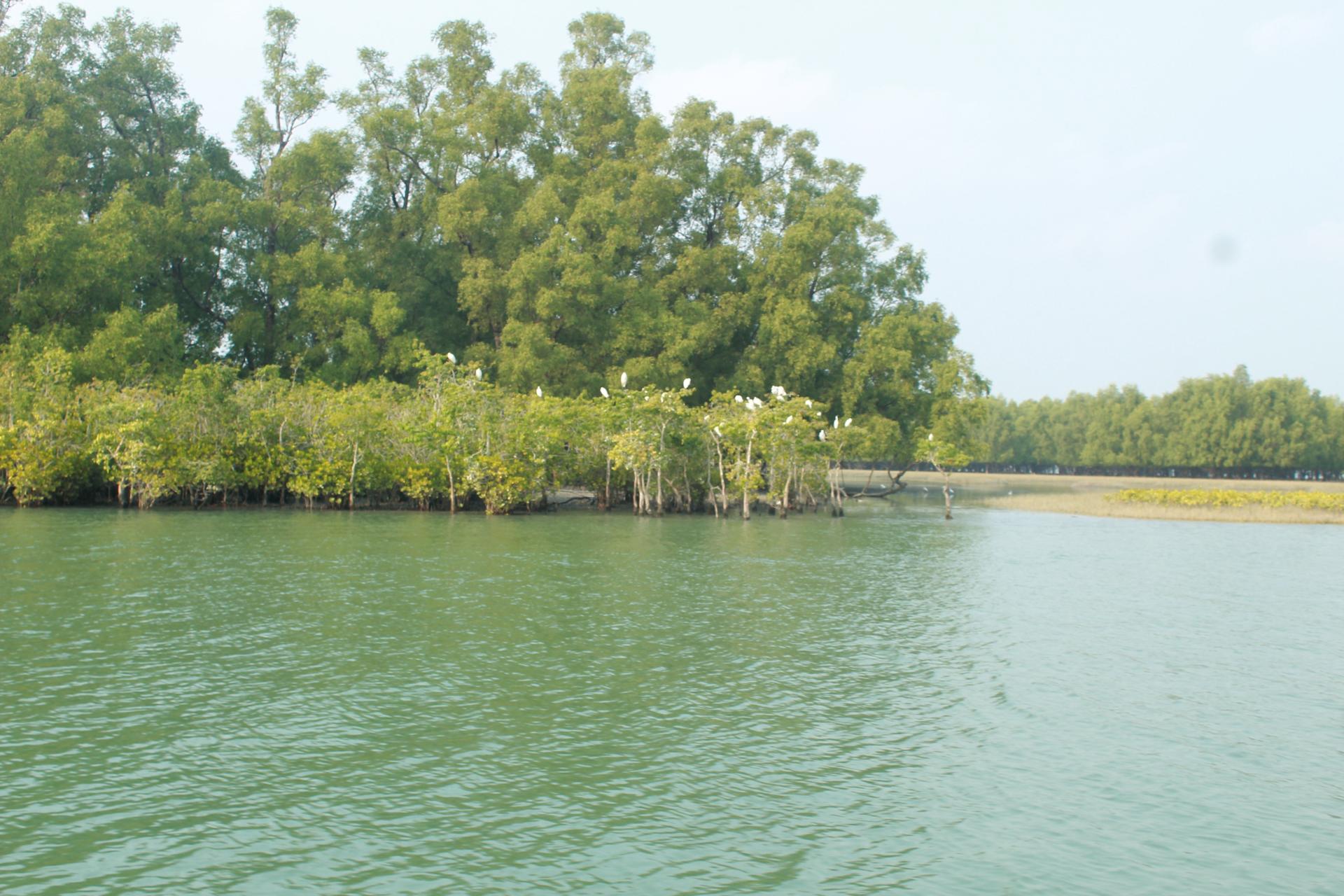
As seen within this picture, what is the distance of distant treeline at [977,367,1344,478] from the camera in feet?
370

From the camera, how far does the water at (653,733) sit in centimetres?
796

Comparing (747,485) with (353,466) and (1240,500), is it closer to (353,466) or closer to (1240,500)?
(353,466)

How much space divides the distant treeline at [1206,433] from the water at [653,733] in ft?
310

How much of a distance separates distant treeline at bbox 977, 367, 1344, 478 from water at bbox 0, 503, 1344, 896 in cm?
9437

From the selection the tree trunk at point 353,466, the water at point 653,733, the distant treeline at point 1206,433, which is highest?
the distant treeline at point 1206,433

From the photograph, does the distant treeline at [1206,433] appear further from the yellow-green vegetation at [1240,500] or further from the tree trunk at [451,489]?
the tree trunk at [451,489]

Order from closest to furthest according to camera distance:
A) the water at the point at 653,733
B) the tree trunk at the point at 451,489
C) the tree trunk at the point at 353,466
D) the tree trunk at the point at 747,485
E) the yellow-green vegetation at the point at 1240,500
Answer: the water at the point at 653,733 < the tree trunk at the point at 353,466 < the tree trunk at the point at 451,489 < the tree trunk at the point at 747,485 < the yellow-green vegetation at the point at 1240,500

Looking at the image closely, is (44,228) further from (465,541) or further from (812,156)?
(812,156)

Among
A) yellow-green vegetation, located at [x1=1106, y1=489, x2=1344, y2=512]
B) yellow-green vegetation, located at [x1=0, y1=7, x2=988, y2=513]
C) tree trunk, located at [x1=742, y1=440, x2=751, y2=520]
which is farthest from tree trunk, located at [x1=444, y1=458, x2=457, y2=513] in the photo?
yellow-green vegetation, located at [x1=1106, y1=489, x2=1344, y2=512]

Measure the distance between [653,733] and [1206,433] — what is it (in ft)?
389

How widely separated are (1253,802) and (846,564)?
16490 mm

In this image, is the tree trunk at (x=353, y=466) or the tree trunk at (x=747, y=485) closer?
the tree trunk at (x=353, y=466)

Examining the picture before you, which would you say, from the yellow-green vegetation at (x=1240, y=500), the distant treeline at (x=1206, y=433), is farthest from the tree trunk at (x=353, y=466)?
the distant treeline at (x=1206, y=433)

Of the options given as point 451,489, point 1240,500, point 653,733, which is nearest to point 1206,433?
point 1240,500
